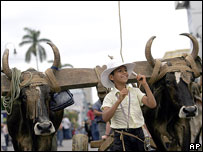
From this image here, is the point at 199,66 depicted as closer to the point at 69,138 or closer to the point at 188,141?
the point at 188,141

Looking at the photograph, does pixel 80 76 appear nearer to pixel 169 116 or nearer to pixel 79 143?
pixel 79 143

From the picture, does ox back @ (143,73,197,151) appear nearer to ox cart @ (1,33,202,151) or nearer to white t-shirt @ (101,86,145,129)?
ox cart @ (1,33,202,151)

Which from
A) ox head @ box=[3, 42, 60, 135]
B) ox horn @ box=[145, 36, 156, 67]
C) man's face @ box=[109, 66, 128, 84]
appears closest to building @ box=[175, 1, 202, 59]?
ox horn @ box=[145, 36, 156, 67]

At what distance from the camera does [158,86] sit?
6328 millimetres

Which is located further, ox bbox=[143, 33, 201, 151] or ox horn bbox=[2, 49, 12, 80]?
ox bbox=[143, 33, 201, 151]

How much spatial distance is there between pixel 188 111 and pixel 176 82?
688 millimetres

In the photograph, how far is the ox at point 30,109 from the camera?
541cm

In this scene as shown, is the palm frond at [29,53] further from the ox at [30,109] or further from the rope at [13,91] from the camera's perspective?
the rope at [13,91]

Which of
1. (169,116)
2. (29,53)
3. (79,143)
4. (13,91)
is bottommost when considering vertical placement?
(79,143)

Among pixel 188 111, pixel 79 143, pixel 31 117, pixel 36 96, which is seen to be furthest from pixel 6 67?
pixel 188 111

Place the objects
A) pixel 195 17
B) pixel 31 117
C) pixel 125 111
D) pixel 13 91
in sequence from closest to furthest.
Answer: pixel 125 111
pixel 31 117
pixel 13 91
pixel 195 17

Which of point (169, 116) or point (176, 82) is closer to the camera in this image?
point (176, 82)

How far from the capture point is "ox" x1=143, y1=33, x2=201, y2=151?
19.6ft

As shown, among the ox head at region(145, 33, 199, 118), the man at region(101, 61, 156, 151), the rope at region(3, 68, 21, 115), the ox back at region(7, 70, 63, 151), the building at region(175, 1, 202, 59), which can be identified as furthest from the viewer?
the building at region(175, 1, 202, 59)
